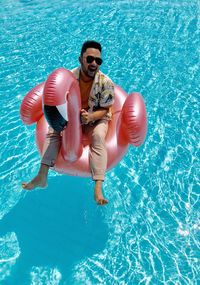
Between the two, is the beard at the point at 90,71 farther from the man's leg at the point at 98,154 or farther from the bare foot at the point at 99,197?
the bare foot at the point at 99,197

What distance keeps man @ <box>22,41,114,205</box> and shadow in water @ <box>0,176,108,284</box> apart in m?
0.62

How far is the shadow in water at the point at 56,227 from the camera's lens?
3.15 meters

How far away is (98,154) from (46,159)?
45 centimetres

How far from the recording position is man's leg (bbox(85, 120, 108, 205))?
296 cm

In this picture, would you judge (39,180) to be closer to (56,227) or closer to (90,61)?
(56,227)

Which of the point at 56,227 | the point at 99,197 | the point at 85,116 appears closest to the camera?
the point at 99,197

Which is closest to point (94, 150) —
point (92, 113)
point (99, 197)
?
point (92, 113)

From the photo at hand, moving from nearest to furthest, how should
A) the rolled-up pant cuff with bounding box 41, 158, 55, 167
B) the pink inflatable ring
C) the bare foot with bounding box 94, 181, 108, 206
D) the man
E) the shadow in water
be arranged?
the pink inflatable ring, the bare foot with bounding box 94, 181, 108, 206, the man, the rolled-up pant cuff with bounding box 41, 158, 55, 167, the shadow in water

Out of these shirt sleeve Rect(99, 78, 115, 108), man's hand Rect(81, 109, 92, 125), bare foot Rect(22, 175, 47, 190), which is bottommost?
bare foot Rect(22, 175, 47, 190)

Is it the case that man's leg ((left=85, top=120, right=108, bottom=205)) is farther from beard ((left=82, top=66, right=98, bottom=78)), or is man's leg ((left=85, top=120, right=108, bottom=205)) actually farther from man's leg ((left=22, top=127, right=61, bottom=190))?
beard ((left=82, top=66, right=98, bottom=78))

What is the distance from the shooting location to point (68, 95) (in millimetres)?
2660

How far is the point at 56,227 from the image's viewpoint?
136 inches

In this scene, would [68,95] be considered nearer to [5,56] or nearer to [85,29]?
[5,56]

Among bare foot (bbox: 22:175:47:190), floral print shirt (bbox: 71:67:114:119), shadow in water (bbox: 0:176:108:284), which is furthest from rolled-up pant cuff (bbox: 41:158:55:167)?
shadow in water (bbox: 0:176:108:284)
